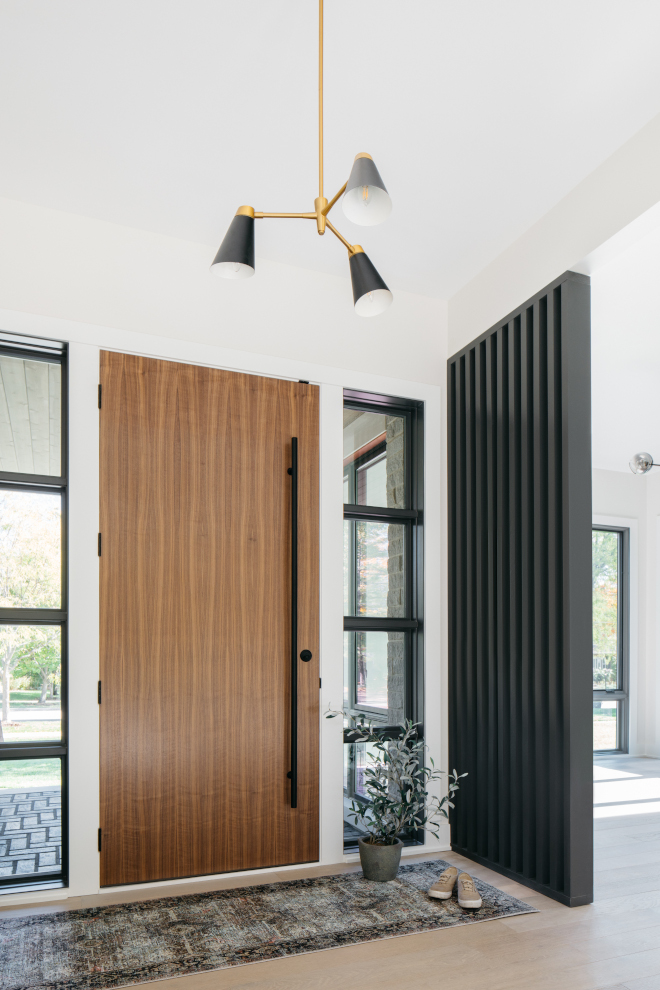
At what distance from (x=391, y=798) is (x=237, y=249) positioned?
2676 mm

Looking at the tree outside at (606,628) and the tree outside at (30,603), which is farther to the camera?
the tree outside at (606,628)

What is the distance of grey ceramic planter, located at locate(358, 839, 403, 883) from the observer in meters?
3.16

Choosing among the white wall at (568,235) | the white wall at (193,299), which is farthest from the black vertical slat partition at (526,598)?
the white wall at (193,299)

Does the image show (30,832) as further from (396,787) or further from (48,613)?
(396,787)

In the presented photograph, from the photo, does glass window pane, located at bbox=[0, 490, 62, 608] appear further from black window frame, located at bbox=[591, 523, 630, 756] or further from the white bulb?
black window frame, located at bbox=[591, 523, 630, 756]

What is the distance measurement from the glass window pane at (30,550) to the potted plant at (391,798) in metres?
1.39

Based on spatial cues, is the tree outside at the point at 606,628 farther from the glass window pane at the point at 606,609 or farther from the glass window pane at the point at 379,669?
the glass window pane at the point at 379,669

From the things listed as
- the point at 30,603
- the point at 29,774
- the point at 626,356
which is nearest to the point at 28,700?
the point at 29,774

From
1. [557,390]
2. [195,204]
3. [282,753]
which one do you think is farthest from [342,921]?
[195,204]

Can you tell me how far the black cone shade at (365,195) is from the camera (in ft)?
6.24

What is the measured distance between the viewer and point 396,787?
3641mm

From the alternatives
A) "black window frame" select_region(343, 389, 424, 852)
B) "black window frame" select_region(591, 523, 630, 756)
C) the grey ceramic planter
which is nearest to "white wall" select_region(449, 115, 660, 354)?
"black window frame" select_region(343, 389, 424, 852)

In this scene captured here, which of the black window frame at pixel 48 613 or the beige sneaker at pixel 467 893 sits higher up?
the black window frame at pixel 48 613

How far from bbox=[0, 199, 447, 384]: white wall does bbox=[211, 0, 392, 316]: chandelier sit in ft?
4.24
